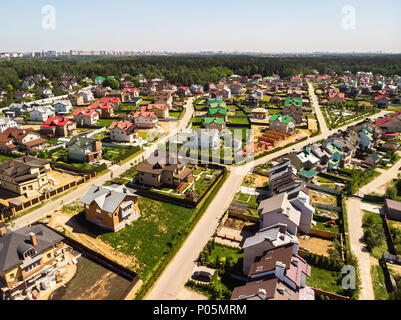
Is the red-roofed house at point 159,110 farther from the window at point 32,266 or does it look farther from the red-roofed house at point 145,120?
the window at point 32,266

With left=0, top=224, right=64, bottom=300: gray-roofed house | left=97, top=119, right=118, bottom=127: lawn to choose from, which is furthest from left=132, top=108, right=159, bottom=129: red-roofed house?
left=0, top=224, right=64, bottom=300: gray-roofed house

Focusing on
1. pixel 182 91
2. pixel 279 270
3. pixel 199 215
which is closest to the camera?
pixel 279 270

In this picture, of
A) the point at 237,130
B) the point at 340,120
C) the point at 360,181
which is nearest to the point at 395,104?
the point at 340,120

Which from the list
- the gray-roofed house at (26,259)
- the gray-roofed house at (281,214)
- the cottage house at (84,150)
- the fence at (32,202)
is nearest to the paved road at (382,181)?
the gray-roofed house at (281,214)

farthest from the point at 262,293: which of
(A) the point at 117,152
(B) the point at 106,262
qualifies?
(A) the point at 117,152

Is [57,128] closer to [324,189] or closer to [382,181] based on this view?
[324,189]

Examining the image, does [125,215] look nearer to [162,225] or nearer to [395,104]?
[162,225]
